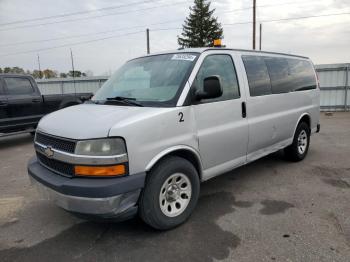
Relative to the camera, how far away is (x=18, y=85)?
8609mm

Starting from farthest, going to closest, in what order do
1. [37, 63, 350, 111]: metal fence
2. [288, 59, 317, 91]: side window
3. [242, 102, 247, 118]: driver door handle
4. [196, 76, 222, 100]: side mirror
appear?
[37, 63, 350, 111]: metal fence
[288, 59, 317, 91]: side window
[242, 102, 247, 118]: driver door handle
[196, 76, 222, 100]: side mirror

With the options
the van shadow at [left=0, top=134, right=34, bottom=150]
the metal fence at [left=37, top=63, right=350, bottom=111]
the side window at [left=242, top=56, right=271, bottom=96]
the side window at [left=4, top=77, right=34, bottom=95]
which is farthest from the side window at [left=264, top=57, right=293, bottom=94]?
the metal fence at [left=37, top=63, right=350, bottom=111]

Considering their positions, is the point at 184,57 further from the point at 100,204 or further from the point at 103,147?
the point at 100,204

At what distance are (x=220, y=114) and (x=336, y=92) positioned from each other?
12919 mm

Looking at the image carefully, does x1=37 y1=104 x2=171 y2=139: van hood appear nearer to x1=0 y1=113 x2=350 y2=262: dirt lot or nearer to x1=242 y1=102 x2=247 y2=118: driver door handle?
x1=0 y1=113 x2=350 y2=262: dirt lot

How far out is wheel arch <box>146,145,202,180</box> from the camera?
3080 mm

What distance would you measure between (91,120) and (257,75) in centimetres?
267

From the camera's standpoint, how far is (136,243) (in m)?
3.19

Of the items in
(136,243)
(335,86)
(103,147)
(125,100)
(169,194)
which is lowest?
(136,243)

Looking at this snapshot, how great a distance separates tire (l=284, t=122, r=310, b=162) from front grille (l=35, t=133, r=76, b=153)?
4.26 m

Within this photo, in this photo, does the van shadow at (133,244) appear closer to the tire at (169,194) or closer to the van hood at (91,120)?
the tire at (169,194)

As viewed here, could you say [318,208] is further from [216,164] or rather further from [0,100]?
[0,100]

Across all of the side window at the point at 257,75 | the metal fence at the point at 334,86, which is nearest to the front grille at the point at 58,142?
the side window at the point at 257,75

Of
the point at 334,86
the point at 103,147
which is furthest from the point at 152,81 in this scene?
the point at 334,86
